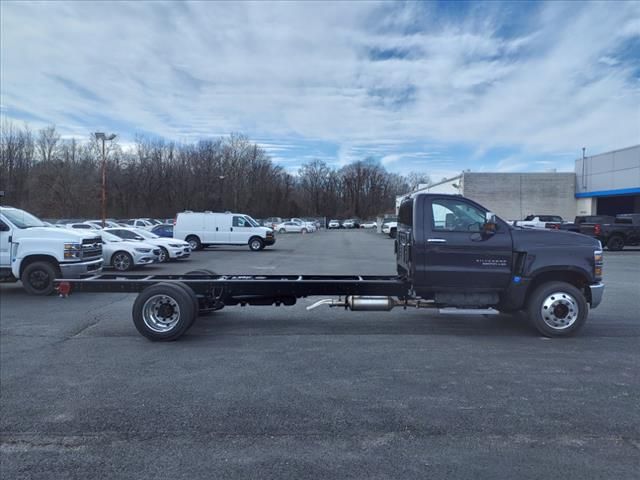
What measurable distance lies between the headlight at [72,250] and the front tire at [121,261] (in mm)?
4957

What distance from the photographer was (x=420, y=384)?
16.2 feet

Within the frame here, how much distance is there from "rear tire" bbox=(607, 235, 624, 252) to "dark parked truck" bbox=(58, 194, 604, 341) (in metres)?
21.0

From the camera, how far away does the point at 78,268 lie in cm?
1062

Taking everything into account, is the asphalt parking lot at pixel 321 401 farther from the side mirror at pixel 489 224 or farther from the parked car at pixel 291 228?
the parked car at pixel 291 228

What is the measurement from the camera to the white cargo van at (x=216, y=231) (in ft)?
85.8

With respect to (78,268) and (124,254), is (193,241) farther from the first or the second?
(78,268)

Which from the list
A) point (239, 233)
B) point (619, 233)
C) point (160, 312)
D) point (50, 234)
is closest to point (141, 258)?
point (50, 234)

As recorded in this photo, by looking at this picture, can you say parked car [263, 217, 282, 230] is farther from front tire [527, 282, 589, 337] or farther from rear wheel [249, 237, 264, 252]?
front tire [527, 282, 589, 337]

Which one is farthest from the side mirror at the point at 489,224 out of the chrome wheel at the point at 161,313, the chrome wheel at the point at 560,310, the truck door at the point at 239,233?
the truck door at the point at 239,233

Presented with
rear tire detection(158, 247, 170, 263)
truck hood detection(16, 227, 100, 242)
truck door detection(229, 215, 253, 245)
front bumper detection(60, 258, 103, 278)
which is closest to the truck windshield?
truck hood detection(16, 227, 100, 242)

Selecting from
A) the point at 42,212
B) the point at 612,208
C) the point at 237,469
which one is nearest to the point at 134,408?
the point at 237,469

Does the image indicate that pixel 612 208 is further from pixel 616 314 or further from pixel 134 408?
pixel 134 408

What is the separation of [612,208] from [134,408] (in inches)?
1831

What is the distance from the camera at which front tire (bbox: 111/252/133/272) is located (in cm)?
1545
